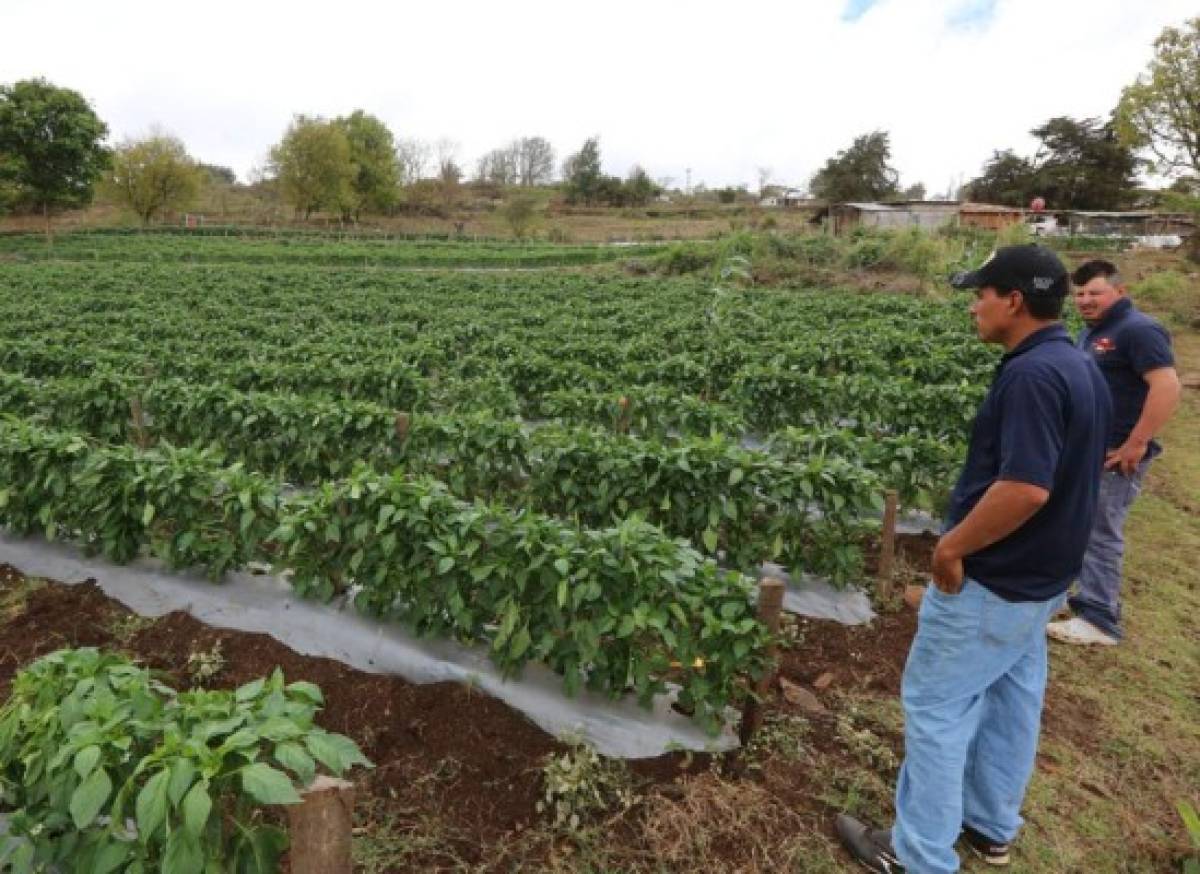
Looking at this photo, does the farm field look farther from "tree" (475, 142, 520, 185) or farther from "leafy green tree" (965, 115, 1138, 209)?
"tree" (475, 142, 520, 185)

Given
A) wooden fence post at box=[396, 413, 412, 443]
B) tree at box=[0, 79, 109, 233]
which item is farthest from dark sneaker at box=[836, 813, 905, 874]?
tree at box=[0, 79, 109, 233]

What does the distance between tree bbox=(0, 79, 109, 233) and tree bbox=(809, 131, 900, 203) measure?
180 feet

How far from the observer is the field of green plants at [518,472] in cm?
333

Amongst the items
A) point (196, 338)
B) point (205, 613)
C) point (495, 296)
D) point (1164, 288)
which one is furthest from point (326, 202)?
point (205, 613)

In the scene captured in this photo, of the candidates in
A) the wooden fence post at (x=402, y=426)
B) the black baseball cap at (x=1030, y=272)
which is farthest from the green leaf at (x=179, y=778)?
the wooden fence post at (x=402, y=426)

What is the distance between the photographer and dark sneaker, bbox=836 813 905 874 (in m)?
2.66

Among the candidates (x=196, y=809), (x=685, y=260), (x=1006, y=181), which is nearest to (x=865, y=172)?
(x=1006, y=181)

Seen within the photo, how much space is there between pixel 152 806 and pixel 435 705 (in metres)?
1.91

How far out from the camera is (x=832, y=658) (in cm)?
418

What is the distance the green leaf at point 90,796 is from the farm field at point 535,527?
1262mm

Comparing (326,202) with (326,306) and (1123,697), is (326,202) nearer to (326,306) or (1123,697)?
(326,306)

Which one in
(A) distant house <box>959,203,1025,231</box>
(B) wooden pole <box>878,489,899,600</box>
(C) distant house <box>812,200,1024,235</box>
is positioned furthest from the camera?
(C) distant house <box>812,200,1024,235</box>

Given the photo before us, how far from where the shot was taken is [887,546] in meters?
4.82

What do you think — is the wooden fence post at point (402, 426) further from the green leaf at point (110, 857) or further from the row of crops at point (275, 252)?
the row of crops at point (275, 252)
